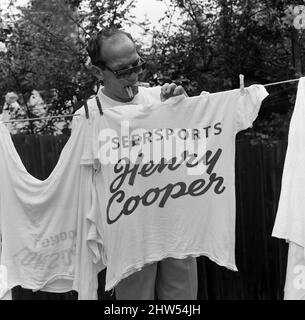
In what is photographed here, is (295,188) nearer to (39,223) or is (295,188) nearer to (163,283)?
(163,283)

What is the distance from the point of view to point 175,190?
281 centimetres

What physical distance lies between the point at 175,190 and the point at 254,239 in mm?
1128

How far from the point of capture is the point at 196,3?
14.2 ft

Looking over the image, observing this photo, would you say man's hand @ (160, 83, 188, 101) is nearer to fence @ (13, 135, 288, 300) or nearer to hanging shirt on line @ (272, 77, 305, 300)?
hanging shirt on line @ (272, 77, 305, 300)

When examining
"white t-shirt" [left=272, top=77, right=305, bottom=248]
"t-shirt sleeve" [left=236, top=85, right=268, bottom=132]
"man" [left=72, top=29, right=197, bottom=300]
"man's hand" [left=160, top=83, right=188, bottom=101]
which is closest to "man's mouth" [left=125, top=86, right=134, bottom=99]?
"man" [left=72, top=29, right=197, bottom=300]

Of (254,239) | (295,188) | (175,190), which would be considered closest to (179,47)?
(254,239)

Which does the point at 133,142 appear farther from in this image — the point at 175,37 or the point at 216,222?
the point at 175,37

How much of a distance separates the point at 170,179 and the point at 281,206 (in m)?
0.55

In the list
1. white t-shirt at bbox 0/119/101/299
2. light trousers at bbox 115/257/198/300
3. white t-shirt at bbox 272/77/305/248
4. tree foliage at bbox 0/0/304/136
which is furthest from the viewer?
tree foliage at bbox 0/0/304/136

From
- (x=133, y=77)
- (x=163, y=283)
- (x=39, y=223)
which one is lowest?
(x=163, y=283)

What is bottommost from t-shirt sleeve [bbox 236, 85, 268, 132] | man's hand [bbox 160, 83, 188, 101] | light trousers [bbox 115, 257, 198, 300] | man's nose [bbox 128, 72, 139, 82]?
light trousers [bbox 115, 257, 198, 300]

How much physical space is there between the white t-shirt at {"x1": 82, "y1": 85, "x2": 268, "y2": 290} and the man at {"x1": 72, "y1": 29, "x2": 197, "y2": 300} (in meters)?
0.08

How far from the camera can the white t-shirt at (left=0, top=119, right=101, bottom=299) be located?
303 centimetres

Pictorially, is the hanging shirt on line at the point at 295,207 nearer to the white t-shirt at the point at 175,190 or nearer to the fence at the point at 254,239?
the white t-shirt at the point at 175,190
